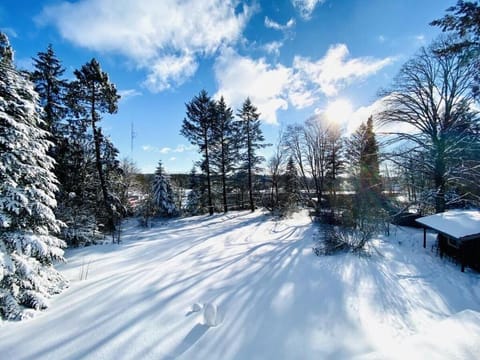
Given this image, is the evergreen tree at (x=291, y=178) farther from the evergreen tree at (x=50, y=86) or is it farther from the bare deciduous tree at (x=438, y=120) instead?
the evergreen tree at (x=50, y=86)

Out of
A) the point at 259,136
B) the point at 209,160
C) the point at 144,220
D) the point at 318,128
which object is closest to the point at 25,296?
the point at 144,220

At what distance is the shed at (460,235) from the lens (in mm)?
6977

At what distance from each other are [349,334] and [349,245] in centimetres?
496

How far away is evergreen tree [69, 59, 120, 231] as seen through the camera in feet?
33.8

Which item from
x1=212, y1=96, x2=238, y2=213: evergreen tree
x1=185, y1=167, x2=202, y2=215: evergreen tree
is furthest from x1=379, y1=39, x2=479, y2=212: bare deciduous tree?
x1=185, y1=167, x2=202, y2=215: evergreen tree

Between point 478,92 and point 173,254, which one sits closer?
point 478,92

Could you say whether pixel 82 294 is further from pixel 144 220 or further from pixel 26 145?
pixel 144 220

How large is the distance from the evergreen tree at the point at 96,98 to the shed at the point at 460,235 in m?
15.9

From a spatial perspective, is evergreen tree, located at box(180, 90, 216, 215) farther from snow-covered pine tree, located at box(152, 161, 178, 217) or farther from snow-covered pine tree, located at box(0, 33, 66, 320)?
snow-covered pine tree, located at box(0, 33, 66, 320)

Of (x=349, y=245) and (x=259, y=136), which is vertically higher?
(x=259, y=136)

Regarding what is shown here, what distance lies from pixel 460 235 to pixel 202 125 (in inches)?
655

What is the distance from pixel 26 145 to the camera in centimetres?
418

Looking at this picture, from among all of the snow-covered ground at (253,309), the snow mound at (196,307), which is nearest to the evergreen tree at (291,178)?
the snow-covered ground at (253,309)

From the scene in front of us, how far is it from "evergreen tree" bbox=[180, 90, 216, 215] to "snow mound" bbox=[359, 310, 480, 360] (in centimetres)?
1503
